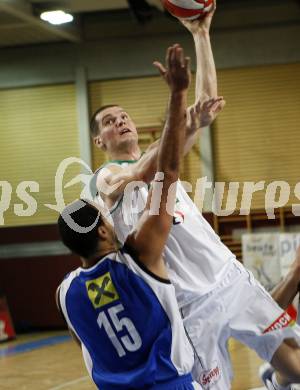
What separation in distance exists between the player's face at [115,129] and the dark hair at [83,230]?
1.70 meters

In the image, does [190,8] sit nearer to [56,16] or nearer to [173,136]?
[173,136]

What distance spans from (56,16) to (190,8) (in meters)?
8.78

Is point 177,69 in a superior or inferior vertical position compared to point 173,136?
superior

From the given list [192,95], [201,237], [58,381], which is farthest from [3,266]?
[201,237]

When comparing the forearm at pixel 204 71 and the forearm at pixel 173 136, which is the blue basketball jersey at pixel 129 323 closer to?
the forearm at pixel 173 136

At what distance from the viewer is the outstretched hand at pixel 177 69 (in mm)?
3363

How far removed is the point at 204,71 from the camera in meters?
4.93

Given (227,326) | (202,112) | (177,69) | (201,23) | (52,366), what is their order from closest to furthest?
(177,69) → (202,112) → (201,23) → (227,326) → (52,366)

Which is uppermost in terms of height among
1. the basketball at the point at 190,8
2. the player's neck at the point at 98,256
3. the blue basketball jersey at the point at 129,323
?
the basketball at the point at 190,8

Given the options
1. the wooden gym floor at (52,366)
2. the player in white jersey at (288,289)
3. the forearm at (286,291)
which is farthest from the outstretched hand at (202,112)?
the wooden gym floor at (52,366)

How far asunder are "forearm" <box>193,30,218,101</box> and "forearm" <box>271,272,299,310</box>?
1.50 meters

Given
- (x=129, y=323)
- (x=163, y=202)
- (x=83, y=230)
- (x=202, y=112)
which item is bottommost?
(x=129, y=323)

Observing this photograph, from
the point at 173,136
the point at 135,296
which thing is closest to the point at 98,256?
the point at 135,296

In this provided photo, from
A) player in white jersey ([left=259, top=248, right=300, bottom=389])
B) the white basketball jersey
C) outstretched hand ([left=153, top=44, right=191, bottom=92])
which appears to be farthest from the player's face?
outstretched hand ([left=153, top=44, right=191, bottom=92])
